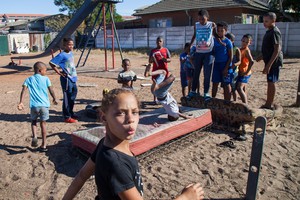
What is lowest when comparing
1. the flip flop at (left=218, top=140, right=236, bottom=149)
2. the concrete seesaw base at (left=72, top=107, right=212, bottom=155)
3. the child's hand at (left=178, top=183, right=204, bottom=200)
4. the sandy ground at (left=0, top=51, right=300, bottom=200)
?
the sandy ground at (left=0, top=51, right=300, bottom=200)

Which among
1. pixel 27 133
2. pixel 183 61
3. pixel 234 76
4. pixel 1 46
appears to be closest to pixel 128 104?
pixel 27 133

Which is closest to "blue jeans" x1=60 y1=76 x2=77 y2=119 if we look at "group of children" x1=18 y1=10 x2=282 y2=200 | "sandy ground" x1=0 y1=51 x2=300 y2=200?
"group of children" x1=18 y1=10 x2=282 y2=200

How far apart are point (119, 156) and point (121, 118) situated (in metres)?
0.20

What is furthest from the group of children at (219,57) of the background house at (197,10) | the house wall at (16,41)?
the house wall at (16,41)

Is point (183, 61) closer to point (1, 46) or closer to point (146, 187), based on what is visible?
point (146, 187)

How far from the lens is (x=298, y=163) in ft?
13.3

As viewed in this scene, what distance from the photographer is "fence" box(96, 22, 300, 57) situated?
17.7m

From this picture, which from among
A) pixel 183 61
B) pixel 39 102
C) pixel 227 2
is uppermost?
pixel 227 2

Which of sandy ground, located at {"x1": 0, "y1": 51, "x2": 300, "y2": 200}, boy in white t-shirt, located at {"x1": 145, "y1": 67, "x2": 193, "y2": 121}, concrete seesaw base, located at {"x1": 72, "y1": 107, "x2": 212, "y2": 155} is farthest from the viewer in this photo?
boy in white t-shirt, located at {"x1": 145, "y1": 67, "x2": 193, "y2": 121}

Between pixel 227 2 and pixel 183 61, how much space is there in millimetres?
19502

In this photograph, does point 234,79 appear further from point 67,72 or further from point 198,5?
point 198,5

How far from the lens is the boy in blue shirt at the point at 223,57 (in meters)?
5.73

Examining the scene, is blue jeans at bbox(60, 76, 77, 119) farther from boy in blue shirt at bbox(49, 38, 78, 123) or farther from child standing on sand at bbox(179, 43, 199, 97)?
child standing on sand at bbox(179, 43, 199, 97)

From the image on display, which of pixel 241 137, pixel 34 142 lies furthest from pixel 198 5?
pixel 34 142
